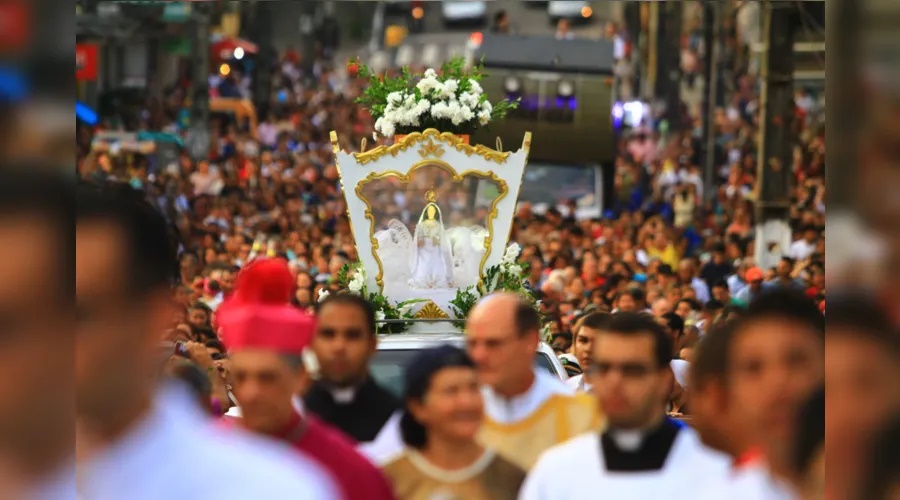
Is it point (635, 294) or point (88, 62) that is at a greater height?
point (88, 62)

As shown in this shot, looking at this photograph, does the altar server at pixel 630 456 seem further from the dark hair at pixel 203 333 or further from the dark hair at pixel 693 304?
the dark hair at pixel 693 304

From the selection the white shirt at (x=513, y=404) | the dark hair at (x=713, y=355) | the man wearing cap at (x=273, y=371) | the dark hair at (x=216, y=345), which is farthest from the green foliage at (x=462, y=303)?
the man wearing cap at (x=273, y=371)

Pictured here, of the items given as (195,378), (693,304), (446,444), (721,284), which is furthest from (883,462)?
(721,284)

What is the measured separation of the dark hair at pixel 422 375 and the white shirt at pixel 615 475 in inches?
18.4

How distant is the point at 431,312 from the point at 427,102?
1654 millimetres

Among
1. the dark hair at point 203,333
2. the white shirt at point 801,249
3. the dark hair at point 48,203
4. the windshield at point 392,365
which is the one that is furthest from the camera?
the white shirt at point 801,249

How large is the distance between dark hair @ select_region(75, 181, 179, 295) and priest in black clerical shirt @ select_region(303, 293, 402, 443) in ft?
7.28

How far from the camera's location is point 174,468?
286 centimetres

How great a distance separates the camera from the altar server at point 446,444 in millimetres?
4473

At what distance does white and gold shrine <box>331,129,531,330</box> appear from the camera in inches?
459

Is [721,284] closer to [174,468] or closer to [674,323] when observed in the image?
[674,323]

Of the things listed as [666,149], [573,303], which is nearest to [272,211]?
[666,149]

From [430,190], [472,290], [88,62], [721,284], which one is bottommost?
[721,284]

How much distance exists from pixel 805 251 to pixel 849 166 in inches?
646
